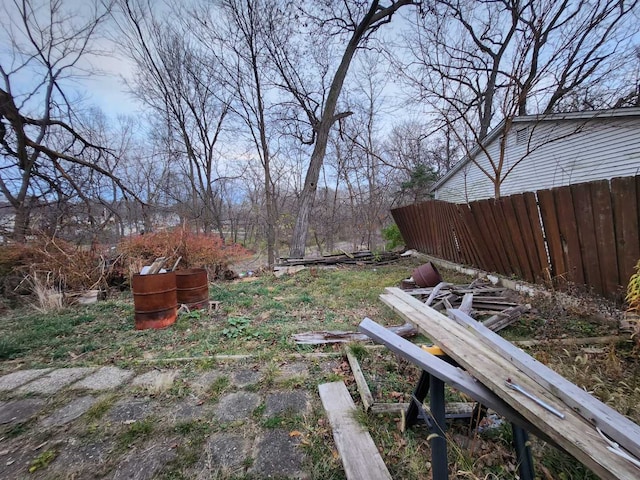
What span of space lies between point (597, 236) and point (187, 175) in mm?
14090

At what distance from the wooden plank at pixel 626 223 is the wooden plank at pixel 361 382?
11.0 ft

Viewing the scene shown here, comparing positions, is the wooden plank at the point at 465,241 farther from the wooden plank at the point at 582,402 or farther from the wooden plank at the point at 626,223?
the wooden plank at the point at 582,402

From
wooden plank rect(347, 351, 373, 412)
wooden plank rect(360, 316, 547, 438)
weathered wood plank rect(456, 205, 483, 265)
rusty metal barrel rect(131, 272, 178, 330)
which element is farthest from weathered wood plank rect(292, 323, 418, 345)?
weathered wood plank rect(456, 205, 483, 265)

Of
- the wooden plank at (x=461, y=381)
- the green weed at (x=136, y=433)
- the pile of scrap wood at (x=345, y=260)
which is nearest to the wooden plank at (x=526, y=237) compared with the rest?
A: the wooden plank at (x=461, y=381)

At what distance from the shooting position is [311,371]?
2.33 meters

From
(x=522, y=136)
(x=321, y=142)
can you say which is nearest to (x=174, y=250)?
(x=321, y=142)

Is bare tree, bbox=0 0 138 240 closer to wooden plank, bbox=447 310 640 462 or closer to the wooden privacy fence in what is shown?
wooden plank, bbox=447 310 640 462

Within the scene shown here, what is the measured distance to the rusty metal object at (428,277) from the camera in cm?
448

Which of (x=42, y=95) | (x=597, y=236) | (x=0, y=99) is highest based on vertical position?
(x=42, y=95)

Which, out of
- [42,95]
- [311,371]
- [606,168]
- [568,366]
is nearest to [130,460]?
[311,371]

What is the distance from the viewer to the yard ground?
1426 mm

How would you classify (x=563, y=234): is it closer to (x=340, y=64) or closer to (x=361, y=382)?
(x=361, y=382)

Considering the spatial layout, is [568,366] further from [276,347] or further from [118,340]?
[118,340]

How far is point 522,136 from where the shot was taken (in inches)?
343
